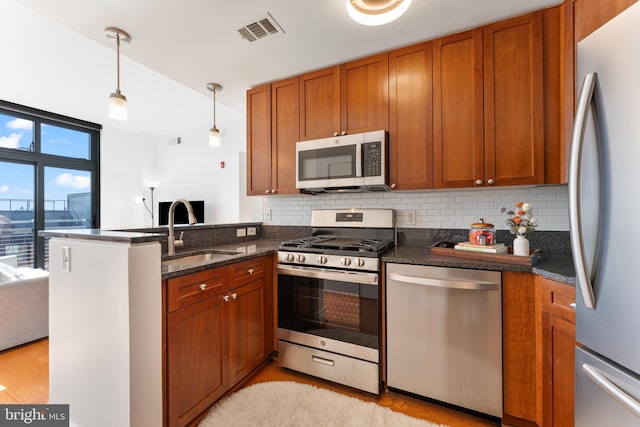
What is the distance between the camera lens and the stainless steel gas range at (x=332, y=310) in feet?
6.00

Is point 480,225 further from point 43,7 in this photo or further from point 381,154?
point 43,7

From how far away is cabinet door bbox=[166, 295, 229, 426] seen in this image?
1406 millimetres

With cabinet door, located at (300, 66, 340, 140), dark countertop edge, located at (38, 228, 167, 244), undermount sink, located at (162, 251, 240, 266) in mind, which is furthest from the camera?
cabinet door, located at (300, 66, 340, 140)

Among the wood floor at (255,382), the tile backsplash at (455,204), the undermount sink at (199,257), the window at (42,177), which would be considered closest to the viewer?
the wood floor at (255,382)

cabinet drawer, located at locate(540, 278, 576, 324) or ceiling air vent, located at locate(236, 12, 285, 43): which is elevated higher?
ceiling air vent, located at locate(236, 12, 285, 43)

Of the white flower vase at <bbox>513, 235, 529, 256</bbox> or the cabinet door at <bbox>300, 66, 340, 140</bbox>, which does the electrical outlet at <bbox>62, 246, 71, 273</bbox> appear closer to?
the cabinet door at <bbox>300, 66, 340, 140</bbox>

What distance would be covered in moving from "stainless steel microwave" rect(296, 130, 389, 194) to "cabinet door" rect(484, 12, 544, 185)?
73 centimetres

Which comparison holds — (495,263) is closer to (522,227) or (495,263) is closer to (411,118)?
(522,227)

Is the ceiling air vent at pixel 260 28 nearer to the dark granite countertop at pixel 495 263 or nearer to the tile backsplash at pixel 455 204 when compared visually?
the tile backsplash at pixel 455 204

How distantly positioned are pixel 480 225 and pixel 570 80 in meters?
0.95

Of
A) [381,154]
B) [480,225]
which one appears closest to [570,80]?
[480,225]

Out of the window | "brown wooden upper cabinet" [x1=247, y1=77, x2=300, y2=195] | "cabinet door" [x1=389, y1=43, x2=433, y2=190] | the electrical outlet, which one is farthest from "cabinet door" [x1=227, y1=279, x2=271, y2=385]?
the window

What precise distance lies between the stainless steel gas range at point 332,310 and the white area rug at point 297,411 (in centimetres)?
15
